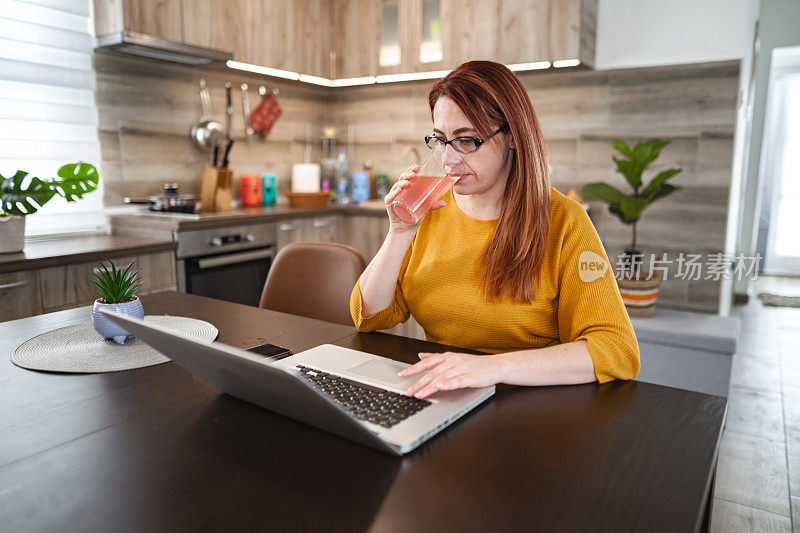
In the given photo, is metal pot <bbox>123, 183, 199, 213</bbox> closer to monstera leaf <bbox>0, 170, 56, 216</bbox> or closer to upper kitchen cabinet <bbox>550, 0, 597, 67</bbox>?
monstera leaf <bbox>0, 170, 56, 216</bbox>

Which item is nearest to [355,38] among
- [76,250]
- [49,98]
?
[49,98]

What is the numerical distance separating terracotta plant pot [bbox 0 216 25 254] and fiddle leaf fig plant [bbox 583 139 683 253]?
252cm

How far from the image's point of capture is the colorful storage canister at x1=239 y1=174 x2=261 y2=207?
371 cm

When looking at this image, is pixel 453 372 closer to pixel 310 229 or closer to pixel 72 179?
pixel 72 179

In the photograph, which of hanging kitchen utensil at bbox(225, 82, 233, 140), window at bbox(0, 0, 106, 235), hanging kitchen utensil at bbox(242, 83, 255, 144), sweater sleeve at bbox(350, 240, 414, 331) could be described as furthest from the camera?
hanging kitchen utensil at bbox(242, 83, 255, 144)

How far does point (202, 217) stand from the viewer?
9.36 feet

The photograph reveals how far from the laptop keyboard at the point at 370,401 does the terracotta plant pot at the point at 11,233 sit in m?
1.91

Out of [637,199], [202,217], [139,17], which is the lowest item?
[202,217]

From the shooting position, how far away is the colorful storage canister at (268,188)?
12.5 ft

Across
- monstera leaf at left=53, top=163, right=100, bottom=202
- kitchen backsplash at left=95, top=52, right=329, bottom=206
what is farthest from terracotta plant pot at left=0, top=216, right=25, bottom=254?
kitchen backsplash at left=95, top=52, right=329, bottom=206

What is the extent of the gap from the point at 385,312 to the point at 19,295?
1.60 meters

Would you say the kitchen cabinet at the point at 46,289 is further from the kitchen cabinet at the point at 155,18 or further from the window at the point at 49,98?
the kitchen cabinet at the point at 155,18

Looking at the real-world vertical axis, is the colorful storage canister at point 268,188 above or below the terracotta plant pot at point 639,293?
above

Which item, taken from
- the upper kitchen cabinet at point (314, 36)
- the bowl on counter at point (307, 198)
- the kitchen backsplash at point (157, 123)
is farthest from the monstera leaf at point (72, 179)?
the upper kitchen cabinet at point (314, 36)
